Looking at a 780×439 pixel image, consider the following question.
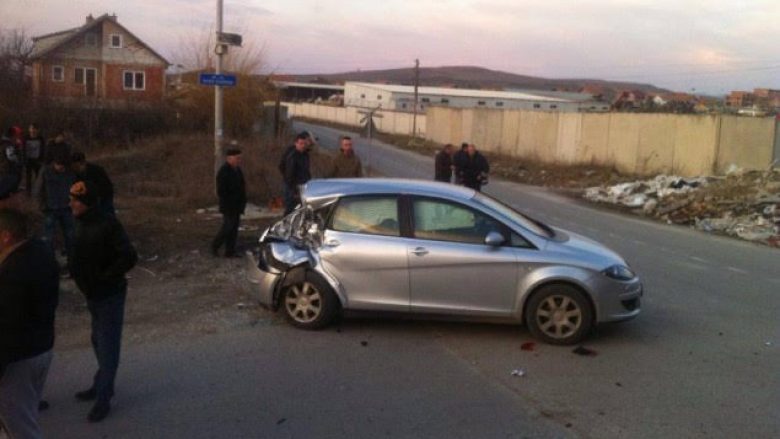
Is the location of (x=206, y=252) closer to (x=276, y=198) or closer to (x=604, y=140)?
(x=276, y=198)

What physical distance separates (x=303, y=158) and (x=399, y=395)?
297 inches

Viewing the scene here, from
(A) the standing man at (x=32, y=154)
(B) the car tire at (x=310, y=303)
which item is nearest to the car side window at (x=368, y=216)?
(B) the car tire at (x=310, y=303)

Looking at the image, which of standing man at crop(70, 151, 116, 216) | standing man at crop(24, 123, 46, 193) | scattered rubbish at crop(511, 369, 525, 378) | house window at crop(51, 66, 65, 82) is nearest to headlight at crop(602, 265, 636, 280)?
scattered rubbish at crop(511, 369, 525, 378)

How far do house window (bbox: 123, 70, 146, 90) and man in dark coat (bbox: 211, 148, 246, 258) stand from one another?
50.2 metres

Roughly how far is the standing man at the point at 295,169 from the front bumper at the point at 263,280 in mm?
4667

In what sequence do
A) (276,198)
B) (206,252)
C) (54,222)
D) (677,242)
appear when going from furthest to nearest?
(276,198)
(677,242)
(206,252)
(54,222)

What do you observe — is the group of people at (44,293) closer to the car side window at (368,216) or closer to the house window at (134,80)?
the car side window at (368,216)

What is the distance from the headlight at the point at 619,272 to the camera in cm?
769

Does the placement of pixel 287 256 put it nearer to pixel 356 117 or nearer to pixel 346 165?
pixel 346 165

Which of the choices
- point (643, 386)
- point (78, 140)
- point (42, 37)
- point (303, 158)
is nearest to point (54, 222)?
point (303, 158)

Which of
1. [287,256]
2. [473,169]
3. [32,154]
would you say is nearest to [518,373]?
[287,256]

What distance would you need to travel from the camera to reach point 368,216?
805 centimetres

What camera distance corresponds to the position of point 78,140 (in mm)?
33156

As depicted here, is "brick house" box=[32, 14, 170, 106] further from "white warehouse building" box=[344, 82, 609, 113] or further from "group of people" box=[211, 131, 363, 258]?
"white warehouse building" box=[344, 82, 609, 113]
